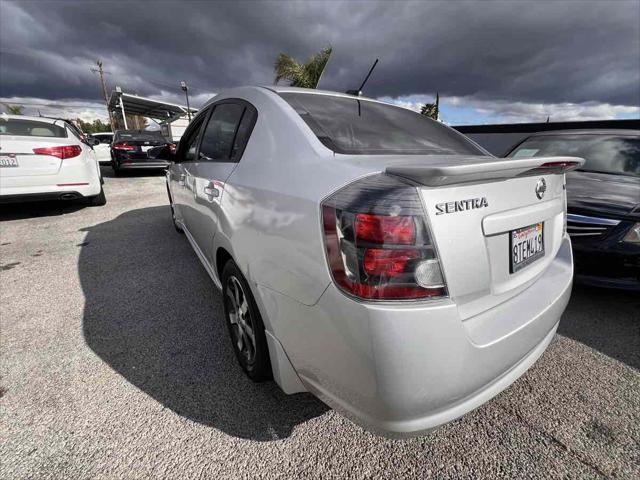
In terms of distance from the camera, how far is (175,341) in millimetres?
2314

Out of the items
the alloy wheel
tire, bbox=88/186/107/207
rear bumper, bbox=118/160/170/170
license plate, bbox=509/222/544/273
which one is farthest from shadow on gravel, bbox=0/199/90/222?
license plate, bbox=509/222/544/273

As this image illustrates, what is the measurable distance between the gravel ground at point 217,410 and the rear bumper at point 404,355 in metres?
0.46

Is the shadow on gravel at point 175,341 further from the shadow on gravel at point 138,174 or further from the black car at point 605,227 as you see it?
the shadow on gravel at point 138,174

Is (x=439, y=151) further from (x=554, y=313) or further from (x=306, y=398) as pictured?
(x=306, y=398)

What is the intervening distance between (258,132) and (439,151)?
3.23 feet

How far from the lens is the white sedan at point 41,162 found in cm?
464

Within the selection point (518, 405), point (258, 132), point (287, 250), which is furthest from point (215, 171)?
point (518, 405)

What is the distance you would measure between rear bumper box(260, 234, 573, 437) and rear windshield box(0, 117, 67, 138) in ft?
20.0

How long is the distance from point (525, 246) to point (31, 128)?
6994 mm

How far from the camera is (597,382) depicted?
1.94 metres

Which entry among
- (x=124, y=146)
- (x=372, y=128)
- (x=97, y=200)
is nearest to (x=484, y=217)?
(x=372, y=128)

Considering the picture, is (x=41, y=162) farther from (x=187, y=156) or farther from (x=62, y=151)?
(x=187, y=156)

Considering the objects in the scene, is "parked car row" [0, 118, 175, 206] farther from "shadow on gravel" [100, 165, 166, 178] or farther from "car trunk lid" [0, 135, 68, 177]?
"shadow on gravel" [100, 165, 166, 178]

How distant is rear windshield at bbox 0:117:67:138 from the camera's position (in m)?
5.22
